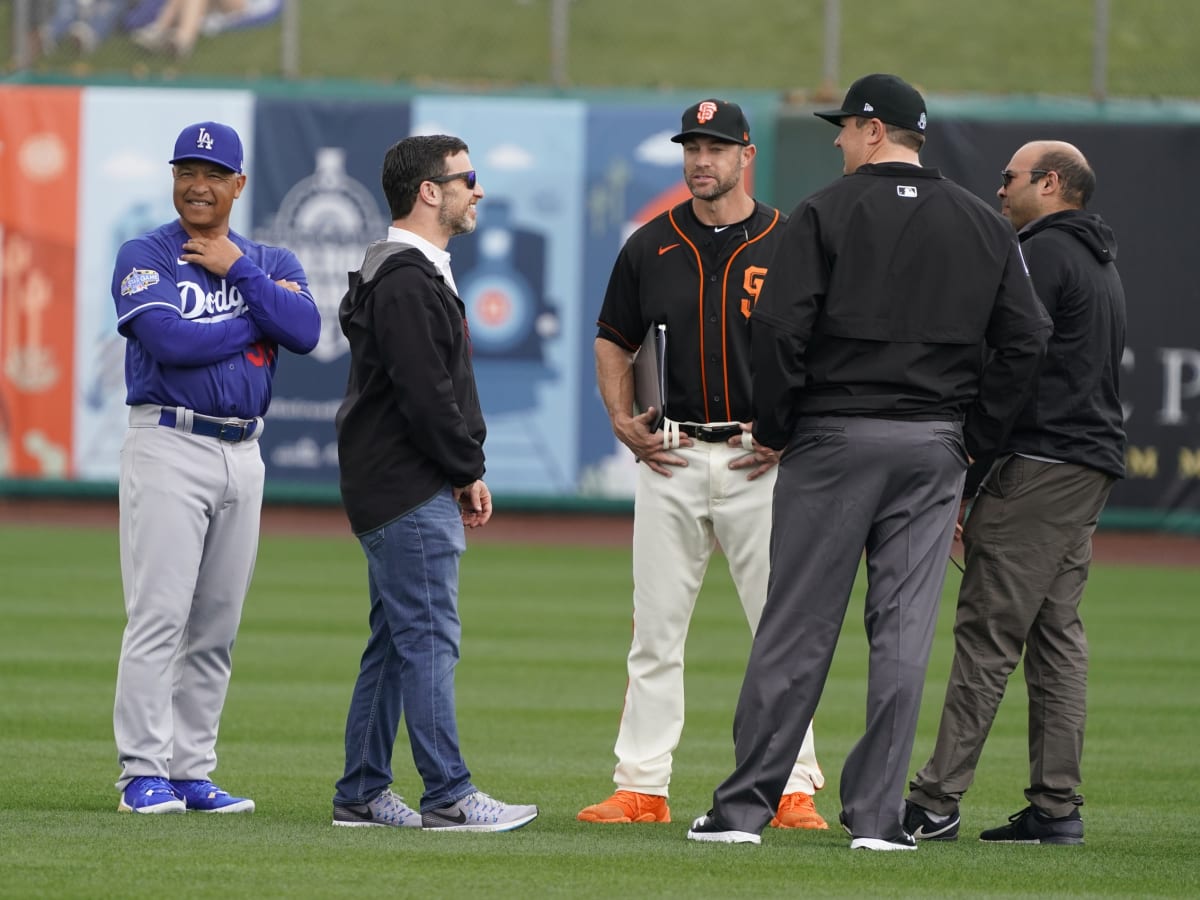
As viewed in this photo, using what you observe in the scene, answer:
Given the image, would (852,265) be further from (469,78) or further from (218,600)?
→ (469,78)

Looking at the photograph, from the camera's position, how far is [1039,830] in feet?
21.8

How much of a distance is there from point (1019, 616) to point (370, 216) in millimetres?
16208

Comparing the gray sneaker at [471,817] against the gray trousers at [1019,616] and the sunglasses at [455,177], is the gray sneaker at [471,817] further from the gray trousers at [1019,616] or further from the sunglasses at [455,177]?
the sunglasses at [455,177]

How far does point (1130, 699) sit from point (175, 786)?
5982 millimetres

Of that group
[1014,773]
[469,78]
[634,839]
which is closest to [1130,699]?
[1014,773]

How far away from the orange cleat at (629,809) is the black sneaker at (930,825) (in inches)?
34.3

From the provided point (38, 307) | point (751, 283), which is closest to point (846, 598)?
point (751, 283)

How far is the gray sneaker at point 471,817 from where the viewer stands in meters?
6.35

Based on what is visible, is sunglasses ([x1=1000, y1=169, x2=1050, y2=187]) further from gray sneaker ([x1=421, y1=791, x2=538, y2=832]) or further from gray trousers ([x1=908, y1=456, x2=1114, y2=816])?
gray sneaker ([x1=421, y1=791, x2=538, y2=832])

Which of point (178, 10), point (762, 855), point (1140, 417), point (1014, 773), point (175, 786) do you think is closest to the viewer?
point (762, 855)

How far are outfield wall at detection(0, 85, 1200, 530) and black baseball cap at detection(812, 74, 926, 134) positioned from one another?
15495mm

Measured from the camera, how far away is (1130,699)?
35.7 ft

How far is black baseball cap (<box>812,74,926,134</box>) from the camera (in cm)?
607

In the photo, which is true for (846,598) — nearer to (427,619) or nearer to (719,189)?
(427,619)
